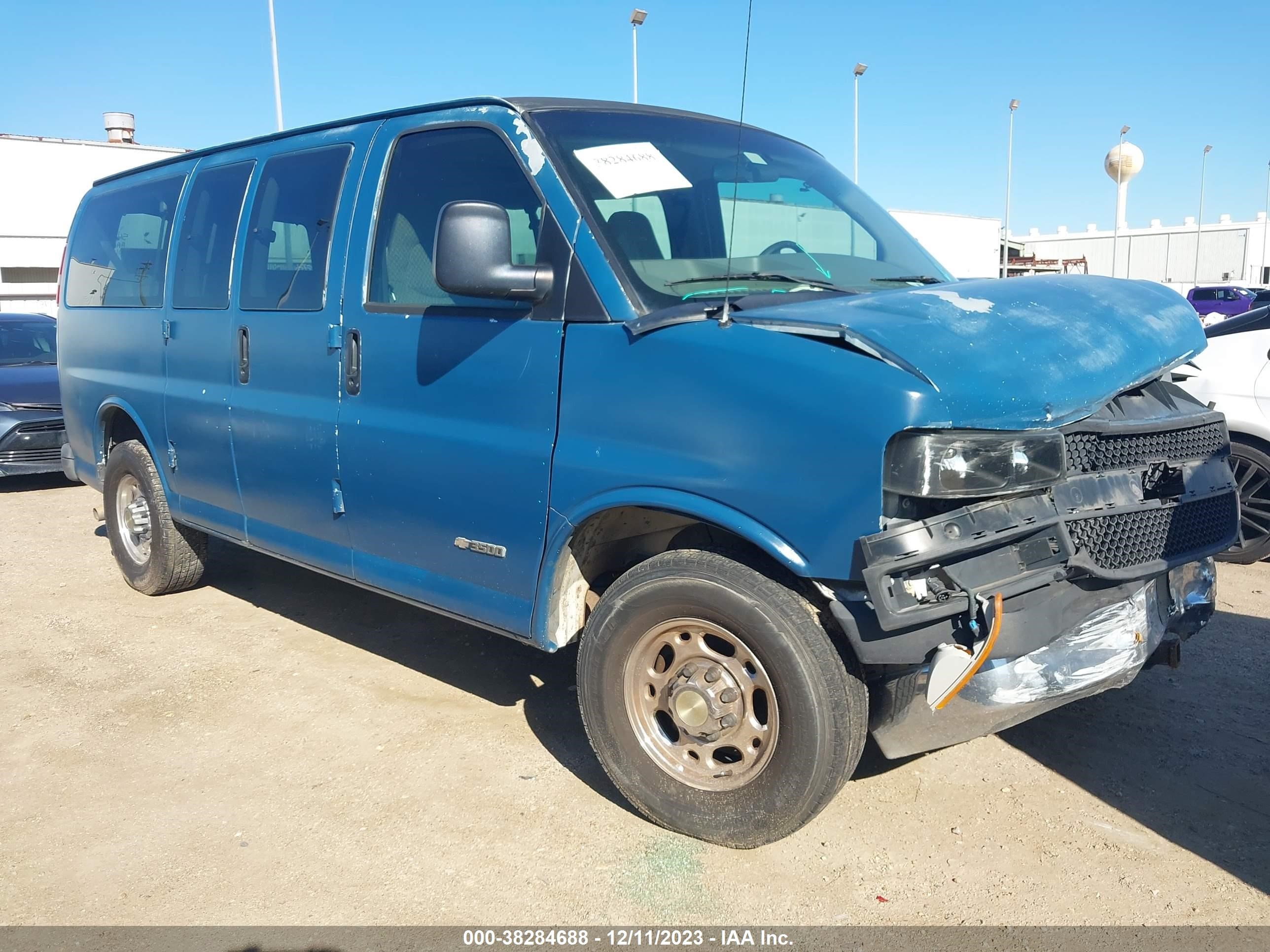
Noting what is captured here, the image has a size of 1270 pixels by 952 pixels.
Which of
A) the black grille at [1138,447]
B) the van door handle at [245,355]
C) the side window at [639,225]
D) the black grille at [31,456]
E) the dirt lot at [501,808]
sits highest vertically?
the side window at [639,225]

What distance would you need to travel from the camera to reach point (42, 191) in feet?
88.1

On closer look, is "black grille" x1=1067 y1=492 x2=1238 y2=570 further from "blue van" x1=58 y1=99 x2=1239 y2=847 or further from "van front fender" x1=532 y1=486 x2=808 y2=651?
"van front fender" x1=532 y1=486 x2=808 y2=651

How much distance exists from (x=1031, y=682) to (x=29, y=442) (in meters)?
9.45

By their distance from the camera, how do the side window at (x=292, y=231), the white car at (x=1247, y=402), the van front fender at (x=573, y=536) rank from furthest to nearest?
1. the white car at (x=1247, y=402)
2. the side window at (x=292, y=231)
3. the van front fender at (x=573, y=536)

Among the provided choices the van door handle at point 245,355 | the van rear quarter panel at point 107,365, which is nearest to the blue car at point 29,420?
the van rear quarter panel at point 107,365

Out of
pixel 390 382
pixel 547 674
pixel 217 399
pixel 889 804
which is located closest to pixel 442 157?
pixel 390 382

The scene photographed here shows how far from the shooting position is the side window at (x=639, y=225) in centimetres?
326

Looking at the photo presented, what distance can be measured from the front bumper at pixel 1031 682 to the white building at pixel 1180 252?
6260 centimetres

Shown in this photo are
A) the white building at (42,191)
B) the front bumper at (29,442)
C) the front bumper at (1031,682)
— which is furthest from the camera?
the white building at (42,191)

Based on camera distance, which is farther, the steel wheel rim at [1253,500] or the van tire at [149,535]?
the steel wheel rim at [1253,500]

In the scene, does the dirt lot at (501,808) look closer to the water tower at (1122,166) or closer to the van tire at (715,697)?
the van tire at (715,697)

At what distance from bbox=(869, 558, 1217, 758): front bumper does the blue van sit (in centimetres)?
1

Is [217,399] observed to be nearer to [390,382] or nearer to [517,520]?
[390,382]

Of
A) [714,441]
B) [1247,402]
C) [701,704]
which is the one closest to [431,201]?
[714,441]
